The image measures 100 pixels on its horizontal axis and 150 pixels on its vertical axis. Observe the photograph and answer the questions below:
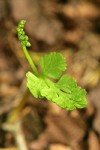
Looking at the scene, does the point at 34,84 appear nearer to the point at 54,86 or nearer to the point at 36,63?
the point at 54,86

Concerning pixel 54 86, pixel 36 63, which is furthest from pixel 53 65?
pixel 36 63

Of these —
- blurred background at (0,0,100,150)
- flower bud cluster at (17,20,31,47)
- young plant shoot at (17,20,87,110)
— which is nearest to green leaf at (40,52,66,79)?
young plant shoot at (17,20,87,110)

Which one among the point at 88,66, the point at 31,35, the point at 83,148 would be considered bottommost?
the point at 83,148

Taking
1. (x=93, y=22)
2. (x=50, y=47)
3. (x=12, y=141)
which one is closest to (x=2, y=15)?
(x=50, y=47)

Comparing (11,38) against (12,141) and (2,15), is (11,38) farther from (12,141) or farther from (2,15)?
(12,141)

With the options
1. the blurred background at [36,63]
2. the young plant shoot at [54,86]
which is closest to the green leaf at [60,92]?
the young plant shoot at [54,86]
